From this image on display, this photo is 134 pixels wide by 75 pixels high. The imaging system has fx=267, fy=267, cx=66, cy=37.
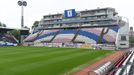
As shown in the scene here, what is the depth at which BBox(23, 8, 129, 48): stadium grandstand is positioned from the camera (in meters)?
87.1

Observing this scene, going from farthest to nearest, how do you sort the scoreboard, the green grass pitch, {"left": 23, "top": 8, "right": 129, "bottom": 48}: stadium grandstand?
the scoreboard, {"left": 23, "top": 8, "right": 129, "bottom": 48}: stadium grandstand, the green grass pitch

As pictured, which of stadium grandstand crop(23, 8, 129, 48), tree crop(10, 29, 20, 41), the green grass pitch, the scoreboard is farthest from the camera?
tree crop(10, 29, 20, 41)

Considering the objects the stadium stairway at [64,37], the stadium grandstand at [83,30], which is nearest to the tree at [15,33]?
the stadium grandstand at [83,30]

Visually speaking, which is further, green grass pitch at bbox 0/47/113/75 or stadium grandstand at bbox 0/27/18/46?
stadium grandstand at bbox 0/27/18/46

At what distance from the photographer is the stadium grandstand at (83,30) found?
3430 inches

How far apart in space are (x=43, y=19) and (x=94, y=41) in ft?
163

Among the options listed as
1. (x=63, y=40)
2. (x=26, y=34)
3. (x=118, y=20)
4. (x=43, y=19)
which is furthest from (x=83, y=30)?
(x=43, y=19)

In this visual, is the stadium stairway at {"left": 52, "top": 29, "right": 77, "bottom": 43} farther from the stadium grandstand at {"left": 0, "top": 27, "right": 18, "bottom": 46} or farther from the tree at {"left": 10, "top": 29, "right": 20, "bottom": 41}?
the tree at {"left": 10, "top": 29, "right": 20, "bottom": 41}

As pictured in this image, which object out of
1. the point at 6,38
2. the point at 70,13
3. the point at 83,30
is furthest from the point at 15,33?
the point at 83,30

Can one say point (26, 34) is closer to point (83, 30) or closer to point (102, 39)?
point (83, 30)

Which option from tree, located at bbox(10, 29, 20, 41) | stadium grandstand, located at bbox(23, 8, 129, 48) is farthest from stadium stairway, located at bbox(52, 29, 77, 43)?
tree, located at bbox(10, 29, 20, 41)

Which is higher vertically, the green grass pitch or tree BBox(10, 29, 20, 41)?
tree BBox(10, 29, 20, 41)

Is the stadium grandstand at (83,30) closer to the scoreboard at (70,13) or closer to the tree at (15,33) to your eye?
the scoreboard at (70,13)

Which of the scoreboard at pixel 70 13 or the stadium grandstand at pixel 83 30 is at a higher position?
the scoreboard at pixel 70 13
